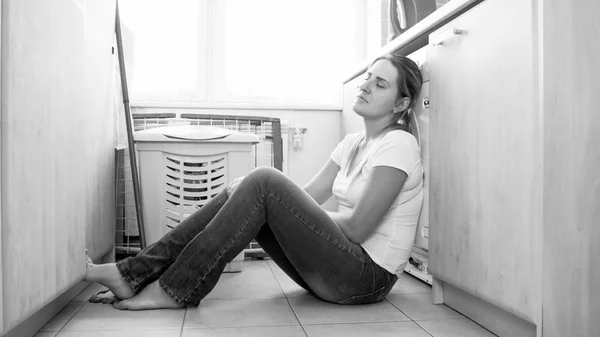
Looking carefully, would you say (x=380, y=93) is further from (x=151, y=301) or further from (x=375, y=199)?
(x=151, y=301)

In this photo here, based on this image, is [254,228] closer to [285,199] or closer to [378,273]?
[285,199]

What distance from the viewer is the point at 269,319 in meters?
1.47

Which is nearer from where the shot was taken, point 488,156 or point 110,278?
point 488,156

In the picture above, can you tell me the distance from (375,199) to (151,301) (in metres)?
0.71

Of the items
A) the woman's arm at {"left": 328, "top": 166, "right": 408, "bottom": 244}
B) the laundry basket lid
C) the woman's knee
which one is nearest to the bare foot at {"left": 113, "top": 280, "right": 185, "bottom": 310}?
the woman's knee

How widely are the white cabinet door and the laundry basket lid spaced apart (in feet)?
2.87

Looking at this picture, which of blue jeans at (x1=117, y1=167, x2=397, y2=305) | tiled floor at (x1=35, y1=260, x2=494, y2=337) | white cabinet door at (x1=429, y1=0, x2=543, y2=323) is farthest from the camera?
blue jeans at (x1=117, y1=167, x2=397, y2=305)

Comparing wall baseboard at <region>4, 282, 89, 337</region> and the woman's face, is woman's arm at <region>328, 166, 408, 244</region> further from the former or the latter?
wall baseboard at <region>4, 282, 89, 337</region>

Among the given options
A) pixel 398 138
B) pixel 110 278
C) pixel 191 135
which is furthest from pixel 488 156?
pixel 191 135

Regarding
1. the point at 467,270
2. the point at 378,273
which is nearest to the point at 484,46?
the point at 467,270

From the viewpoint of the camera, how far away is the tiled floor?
1347 mm

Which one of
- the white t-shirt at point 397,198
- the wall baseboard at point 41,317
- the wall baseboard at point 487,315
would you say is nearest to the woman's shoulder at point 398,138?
the white t-shirt at point 397,198

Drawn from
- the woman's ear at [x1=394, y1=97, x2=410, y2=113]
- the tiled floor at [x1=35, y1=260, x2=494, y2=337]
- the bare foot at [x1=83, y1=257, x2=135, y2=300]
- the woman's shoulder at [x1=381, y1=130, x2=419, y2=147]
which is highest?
the woman's ear at [x1=394, y1=97, x2=410, y2=113]

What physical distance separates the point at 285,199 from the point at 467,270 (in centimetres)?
53
